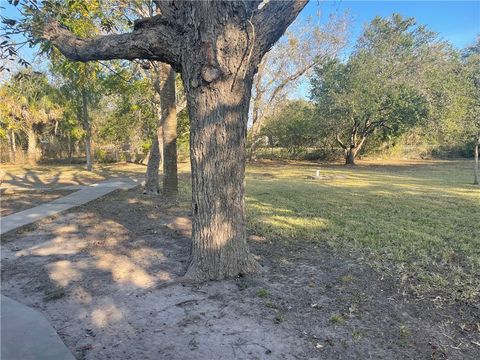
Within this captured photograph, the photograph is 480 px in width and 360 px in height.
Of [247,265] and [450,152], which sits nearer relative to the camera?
[247,265]

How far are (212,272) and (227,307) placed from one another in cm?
64

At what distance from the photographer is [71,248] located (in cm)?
527

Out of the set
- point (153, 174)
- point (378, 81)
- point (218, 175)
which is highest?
point (378, 81)

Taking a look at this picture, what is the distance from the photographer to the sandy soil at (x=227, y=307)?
107 inches


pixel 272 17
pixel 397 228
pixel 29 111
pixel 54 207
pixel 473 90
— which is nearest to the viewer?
pixel 272 17

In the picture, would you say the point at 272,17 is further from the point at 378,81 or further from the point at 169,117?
the point at 378,81

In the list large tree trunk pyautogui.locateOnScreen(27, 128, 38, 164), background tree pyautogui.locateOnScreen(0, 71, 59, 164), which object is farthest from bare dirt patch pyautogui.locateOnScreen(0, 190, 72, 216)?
large tree trunk pyautogui.locateOnScreen(27, 128, 38, 164)

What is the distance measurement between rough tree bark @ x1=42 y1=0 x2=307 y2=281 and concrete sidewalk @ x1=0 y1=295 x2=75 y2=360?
57.5 inches

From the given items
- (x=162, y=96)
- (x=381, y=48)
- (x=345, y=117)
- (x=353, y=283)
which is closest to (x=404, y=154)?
(x=345, y=117)

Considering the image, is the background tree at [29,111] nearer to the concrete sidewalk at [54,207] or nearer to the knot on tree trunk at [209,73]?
the concrete sidewalk at [54,207]

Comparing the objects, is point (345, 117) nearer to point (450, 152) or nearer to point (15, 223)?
point (450, 152)

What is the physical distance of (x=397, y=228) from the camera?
633 cm

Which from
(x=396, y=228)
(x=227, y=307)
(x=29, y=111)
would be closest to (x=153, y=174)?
(x=396, y=228)

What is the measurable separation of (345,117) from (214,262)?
20.8m
